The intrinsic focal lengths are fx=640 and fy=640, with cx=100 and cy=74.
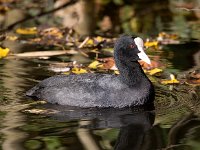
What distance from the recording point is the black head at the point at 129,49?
766 cm

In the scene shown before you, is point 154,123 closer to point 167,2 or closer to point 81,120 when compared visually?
point 81,120

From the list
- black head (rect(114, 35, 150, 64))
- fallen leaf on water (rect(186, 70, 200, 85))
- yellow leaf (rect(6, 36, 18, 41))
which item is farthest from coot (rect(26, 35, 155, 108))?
yellow leaf (rect(6, 36, 18, 41))

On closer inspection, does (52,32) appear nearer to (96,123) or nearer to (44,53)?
(44,53)

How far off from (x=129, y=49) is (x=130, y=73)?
29cm

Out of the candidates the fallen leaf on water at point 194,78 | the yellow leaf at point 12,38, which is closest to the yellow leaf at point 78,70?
the fallen leaf on water at point 194,78

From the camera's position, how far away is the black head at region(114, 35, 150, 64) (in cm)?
766

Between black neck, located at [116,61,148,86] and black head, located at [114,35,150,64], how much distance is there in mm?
59

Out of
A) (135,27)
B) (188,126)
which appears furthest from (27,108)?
(135,27)

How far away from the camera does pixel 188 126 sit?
6660 mm

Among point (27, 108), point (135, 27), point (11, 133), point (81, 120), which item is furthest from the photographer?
point (135, 27)

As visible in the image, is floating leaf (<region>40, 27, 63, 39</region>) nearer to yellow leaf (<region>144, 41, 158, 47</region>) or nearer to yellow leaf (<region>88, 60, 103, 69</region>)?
yellow leaf (<region>144, 41, 158, 47</region>)

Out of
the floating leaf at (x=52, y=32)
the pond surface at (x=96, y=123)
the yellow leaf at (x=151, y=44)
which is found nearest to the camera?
the pond surface at (x=96, y=123)

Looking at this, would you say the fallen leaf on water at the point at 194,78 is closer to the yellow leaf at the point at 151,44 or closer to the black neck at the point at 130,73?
the black neck at the point at 130,73

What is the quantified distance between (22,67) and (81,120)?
281cm
